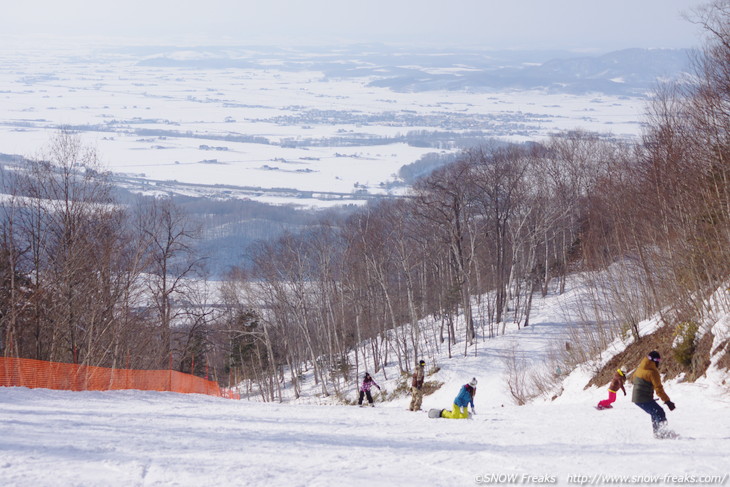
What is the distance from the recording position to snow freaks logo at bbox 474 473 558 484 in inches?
373

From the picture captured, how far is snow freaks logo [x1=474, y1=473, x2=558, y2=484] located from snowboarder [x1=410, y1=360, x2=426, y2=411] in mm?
10384

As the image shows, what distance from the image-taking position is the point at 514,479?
9.59 meters

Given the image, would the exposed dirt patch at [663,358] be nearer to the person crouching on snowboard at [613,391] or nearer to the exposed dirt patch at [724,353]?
the exposed dirt patch at [724,353]

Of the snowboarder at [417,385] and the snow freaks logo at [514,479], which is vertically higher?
the snow freaks logo at [514,479]

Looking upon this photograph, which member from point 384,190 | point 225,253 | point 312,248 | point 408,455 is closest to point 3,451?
point 408,455

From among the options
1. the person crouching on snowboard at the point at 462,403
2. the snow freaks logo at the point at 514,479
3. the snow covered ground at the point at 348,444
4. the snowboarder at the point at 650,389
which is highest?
the snowboarder at the point at 650,389

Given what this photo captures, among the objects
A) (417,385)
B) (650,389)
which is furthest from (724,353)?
(417,385)

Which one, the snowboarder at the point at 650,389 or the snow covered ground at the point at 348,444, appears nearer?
the snow covered ground at the point at 348,444

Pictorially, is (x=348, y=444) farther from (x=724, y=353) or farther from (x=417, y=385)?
(x=724, y=353)

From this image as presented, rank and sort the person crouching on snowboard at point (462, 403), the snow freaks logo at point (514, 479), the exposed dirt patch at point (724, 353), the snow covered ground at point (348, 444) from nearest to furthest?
the snow freaks logo at point (514, 479)
the snow covered ground at point (348, 444)
the exposed dirt patch at point (724, 353)
the person crouching on snowboard at point (462, 403)

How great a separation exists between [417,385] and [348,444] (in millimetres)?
8050

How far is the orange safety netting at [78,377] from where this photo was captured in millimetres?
19931

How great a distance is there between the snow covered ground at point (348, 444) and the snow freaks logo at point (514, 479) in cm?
3

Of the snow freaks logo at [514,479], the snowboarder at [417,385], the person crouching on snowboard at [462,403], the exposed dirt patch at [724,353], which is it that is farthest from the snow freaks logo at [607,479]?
the snowboarder at [417,385]
